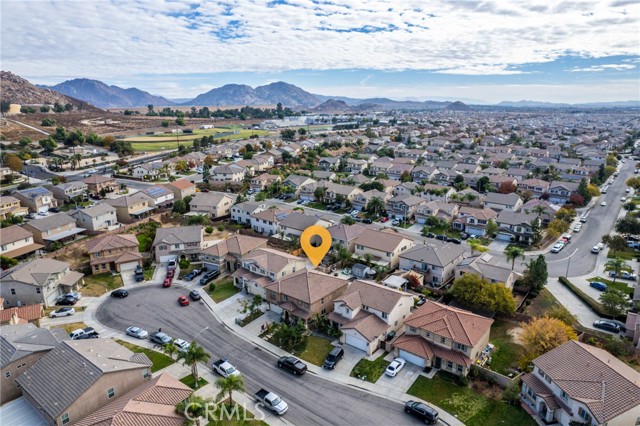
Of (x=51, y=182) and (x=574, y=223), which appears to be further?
(x=51, y=182)

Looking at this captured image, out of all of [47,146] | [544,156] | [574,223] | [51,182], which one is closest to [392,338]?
Answer: [574,223]

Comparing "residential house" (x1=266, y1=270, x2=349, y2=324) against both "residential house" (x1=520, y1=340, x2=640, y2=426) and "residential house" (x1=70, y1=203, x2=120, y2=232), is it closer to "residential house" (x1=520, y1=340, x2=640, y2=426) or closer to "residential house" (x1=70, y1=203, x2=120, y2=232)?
"residential house" (x1=520, y1=340, x2=640, y2=426)

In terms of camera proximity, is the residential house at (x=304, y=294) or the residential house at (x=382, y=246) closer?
the residential house at (x=304, y=294)

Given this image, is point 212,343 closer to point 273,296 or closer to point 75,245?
point 273,296

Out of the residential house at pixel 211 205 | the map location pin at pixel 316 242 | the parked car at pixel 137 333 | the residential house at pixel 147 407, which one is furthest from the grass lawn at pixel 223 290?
the residential house at pixel 211 205

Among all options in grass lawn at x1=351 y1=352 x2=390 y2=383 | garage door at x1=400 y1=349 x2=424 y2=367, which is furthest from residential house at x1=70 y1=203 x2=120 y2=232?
garage door at x1=400 y1=349 x2=424 y2=367

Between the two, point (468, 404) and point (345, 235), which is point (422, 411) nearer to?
point (468, 404)

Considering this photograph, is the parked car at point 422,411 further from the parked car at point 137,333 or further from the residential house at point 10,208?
the residential house at point 10,208
